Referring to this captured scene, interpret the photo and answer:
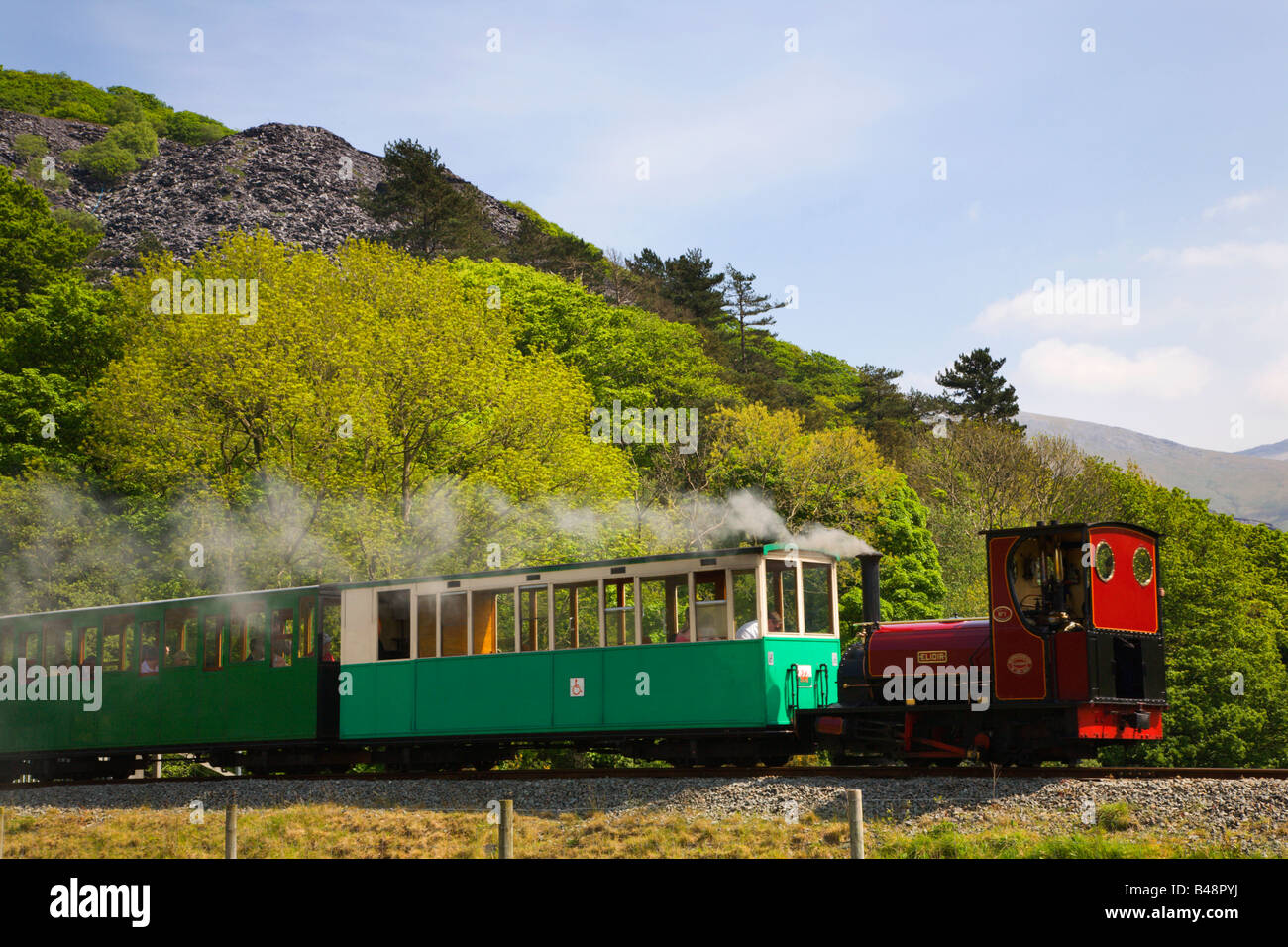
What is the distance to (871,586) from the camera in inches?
678

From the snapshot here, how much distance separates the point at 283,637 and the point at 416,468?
1536cm

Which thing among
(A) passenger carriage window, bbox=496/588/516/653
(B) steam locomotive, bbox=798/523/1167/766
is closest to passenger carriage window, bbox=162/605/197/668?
(A) passenger carriage window, bbox=496/588/516/653

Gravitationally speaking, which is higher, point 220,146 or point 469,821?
point 220,146

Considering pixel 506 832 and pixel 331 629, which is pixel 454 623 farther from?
pixel 506 832

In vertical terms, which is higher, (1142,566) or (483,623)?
(1142,566)

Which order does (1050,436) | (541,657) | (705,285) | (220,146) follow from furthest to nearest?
(220,146)
(705,285)
(1050,436)
(541,657)

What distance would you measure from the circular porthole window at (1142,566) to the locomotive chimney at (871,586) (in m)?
3.40

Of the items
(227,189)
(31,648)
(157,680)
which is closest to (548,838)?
(157,680)

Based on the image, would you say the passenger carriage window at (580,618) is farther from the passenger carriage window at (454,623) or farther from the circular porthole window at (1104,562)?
the circular porthole window at (1104,562)

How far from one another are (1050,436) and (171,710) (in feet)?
151

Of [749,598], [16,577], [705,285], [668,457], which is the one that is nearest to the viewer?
[749,598]
